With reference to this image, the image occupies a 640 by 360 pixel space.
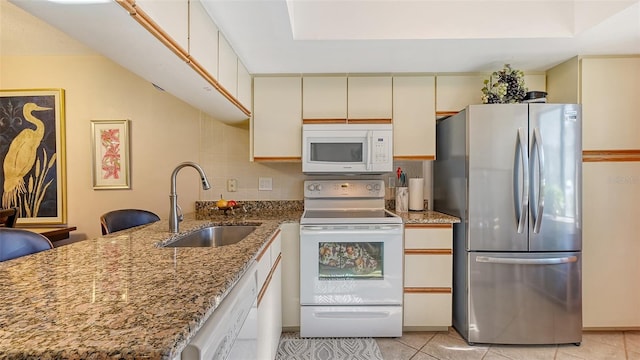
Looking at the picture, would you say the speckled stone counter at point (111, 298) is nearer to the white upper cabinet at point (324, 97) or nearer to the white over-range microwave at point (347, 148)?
the white over-range microwave at point (347, 148)

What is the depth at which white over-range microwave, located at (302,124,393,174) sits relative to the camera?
223 cm

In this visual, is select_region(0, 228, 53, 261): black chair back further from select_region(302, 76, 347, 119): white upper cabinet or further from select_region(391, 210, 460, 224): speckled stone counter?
select_region(391, 210, 460, 224): speckled stone counter

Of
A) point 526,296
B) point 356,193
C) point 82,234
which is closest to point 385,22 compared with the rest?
point 356,193

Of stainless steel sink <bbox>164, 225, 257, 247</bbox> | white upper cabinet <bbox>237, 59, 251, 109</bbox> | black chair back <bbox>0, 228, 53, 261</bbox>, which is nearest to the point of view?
black chair back <bbox>0, 228, 53, 261</bbox>

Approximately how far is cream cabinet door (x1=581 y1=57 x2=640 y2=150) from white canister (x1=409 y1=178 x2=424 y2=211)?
46.1 inches

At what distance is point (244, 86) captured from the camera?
211 cm

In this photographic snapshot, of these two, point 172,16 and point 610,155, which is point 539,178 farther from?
point 172,16

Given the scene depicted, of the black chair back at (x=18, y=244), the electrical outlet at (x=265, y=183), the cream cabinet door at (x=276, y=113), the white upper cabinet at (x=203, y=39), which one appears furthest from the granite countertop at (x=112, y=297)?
the electrical outlet at (x=265, y=183)

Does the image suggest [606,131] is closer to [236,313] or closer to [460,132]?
[460,132]

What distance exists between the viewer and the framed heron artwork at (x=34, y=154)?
248cm

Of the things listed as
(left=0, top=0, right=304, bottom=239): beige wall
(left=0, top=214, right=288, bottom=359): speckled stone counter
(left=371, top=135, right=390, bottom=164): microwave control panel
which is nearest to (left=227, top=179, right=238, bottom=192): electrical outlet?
(left=0, top=0, right=304, bottom=239): beige wall

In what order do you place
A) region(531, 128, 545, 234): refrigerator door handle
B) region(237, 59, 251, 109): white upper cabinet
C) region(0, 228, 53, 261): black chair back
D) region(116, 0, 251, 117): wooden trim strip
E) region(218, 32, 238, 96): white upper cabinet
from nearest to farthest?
region(116, 0, 251, 117): wooden trim strip → region(0, 228, 53, 261): black chair back → region(218, 32, 238, 96): white upper cabinet → region(531, 128, 545, 234): refrigerator door handle → region(237, 59, 251, 109): white upper cabinet

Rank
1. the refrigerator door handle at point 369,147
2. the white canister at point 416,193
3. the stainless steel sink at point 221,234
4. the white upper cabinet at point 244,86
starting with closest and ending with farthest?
the stainless steel sink at point 221,234 → the white upper cabinet at point 244,86 → the refrigerator door handle at point 369,147 → the white canister at point 416,193

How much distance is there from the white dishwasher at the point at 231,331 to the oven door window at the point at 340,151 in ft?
4.13
